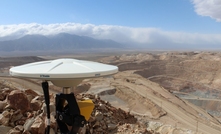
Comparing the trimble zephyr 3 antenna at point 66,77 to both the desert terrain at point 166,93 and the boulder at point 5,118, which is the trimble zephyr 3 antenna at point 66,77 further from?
the desert terrain at point 166,93

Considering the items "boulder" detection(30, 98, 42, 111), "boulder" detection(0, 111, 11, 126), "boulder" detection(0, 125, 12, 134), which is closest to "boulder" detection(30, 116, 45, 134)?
"boulder" detection(0, 125, 12, 134)

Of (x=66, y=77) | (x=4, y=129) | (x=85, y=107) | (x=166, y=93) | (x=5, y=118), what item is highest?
(x=66, y=77)

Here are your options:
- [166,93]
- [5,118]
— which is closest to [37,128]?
[5,118]

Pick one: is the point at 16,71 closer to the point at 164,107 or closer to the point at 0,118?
the point at 0,118

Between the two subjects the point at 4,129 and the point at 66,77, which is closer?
the point at 66,77

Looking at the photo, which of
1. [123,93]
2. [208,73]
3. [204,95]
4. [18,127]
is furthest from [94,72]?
[208,73]

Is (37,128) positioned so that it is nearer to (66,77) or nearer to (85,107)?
(85,107)

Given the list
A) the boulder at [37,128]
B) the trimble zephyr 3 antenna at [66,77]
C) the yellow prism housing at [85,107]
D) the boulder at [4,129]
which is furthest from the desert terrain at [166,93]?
the trimble zephyr 3 antenna at [66,77]

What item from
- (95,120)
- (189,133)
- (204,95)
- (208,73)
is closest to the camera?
(95,120)

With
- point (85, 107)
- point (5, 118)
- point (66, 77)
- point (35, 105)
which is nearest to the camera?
point (66, 77)
